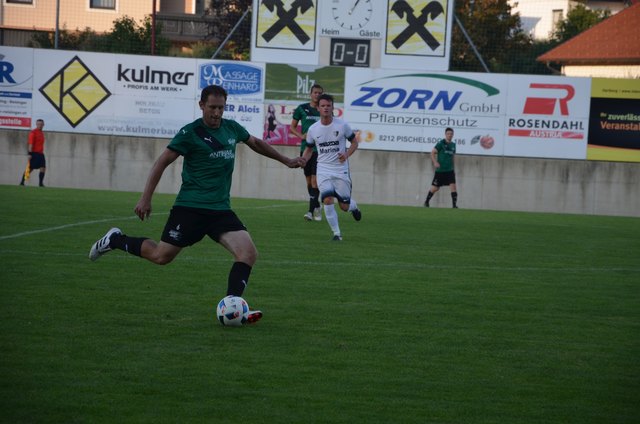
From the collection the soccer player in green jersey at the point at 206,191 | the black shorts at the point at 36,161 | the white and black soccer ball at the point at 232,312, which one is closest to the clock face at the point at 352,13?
the black shorts at the point at 36,161

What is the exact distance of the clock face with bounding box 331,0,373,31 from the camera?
29.2 m

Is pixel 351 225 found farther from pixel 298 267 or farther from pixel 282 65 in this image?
pixel 282 65

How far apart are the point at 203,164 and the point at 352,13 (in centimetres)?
2215

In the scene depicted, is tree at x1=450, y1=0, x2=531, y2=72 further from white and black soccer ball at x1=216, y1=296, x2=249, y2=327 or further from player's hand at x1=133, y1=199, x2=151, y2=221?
white and black soccer ball at x1=216, y1=296, x2=249, y2=327

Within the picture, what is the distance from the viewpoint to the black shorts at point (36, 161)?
28734 millimetres

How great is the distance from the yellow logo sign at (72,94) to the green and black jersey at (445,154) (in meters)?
10.00

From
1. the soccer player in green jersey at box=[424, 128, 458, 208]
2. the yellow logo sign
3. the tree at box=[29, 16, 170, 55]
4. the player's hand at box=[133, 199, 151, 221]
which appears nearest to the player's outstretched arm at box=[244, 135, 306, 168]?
the player's hand at box=[133, 199, 151, 221]

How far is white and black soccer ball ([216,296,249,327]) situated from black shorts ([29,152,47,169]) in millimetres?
22636

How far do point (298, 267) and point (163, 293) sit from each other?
2621mm

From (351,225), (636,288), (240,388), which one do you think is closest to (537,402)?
(240,388)

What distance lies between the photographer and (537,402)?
5566mm

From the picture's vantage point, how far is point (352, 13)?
29281mm

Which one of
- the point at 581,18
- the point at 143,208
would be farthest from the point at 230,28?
the point at 143,208

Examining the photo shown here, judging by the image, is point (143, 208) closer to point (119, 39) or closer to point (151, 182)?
point (151, 182)
